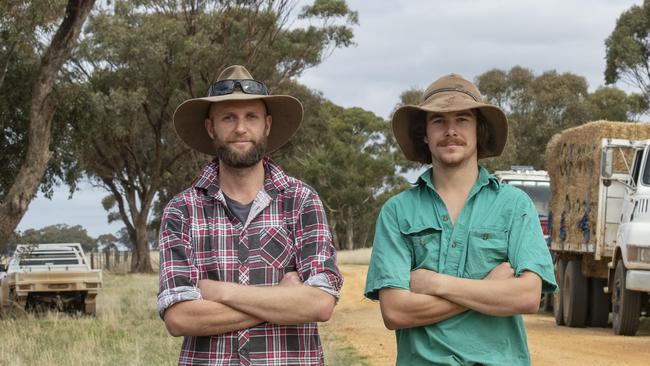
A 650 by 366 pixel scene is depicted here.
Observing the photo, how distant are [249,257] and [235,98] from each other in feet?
2.26

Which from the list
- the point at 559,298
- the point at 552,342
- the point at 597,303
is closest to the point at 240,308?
the point at 552,342

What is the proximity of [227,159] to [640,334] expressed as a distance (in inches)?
501

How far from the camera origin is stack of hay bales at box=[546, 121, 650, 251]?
16.5m

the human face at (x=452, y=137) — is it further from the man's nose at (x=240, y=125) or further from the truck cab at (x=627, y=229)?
the truck cab at (x=627, y=229)

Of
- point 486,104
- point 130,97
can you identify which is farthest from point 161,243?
point 130,97

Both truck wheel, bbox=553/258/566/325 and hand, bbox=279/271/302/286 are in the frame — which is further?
truck wheel, bbox=553/258/566/325

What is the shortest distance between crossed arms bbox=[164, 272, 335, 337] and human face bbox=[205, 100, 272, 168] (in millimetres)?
553

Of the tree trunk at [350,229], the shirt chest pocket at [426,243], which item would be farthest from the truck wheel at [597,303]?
the tree trunk at [350,229]

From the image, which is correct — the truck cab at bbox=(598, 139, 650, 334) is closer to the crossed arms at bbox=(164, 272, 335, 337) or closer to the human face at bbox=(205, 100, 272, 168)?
the human face at bbox=(205, 100, 272, 168)

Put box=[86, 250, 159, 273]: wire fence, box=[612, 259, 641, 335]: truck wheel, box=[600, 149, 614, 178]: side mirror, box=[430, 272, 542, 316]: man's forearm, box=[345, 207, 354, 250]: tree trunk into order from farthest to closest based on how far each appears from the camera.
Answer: box=[345, 207, 354, 250]: tree trunk
box=[86, 250, 159, 273]: wire fence
box=[600, 149, 614, 178]: side mirror
box=[612, 259, 641, 335]: truck wheel
box=[430, 272, 542, 316]: man's forearm

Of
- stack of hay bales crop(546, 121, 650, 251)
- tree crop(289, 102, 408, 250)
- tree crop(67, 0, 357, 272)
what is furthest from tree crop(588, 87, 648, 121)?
stack of hay bales crop(546, 121, 650, 251)

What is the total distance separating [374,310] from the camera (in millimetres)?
21938

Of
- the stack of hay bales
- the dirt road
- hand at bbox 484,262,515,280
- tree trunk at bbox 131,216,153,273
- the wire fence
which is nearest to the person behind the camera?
hand at bbox 484,262,515,280

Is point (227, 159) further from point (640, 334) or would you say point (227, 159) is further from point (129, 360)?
point (640, 334)
